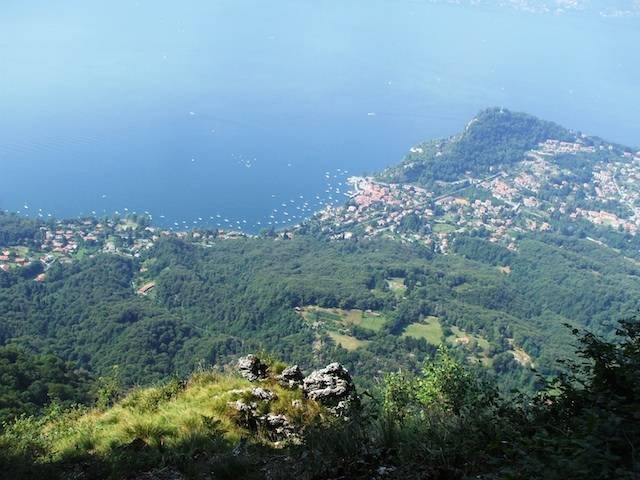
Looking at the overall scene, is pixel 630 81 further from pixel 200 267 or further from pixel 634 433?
pixel 634 433

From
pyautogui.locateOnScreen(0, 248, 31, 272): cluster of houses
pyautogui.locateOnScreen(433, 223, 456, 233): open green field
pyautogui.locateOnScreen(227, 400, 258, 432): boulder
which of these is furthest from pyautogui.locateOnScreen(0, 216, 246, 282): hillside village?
pyautogui.locateOnScreen(227, 400, 258, 432): boulder

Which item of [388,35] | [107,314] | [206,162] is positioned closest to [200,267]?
[107,314]

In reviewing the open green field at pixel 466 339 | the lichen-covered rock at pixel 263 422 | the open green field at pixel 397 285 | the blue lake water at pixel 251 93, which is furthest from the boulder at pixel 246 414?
the blue lake water at pixel 251 93

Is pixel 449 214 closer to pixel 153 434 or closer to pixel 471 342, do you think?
pixel 471 342

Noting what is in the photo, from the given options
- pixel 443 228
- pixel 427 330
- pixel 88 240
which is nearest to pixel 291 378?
pixel 427 330

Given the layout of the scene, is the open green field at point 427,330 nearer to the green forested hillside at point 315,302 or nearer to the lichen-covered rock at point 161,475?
the green forested hillside at point 315,302

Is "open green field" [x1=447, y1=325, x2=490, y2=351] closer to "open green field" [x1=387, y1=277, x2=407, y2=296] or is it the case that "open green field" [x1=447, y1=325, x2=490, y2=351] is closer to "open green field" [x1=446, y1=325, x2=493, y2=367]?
"open green field" [x1=446, y1=325, x2=493, y2=367]
